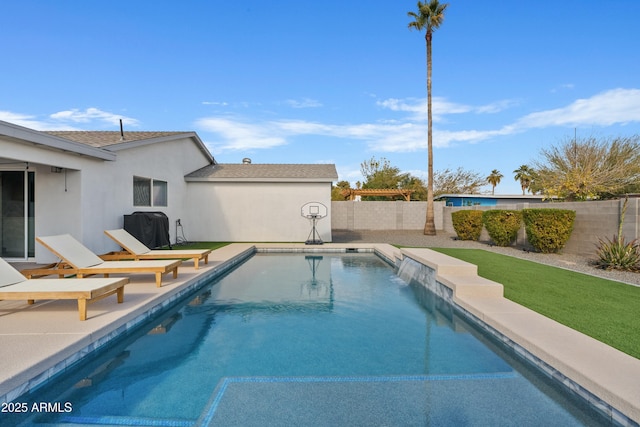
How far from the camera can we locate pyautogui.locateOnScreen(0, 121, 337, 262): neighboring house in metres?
8.53

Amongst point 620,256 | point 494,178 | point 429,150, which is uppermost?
point 494,178

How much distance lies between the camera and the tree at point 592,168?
18.1 meters

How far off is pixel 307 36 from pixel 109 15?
7897 mm

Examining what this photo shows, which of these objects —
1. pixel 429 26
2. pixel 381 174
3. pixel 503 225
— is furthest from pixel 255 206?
pixel 381 174

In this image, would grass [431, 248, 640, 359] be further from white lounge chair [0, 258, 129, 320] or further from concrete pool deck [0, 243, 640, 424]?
white lounge chair [0, 258, 129, 320]

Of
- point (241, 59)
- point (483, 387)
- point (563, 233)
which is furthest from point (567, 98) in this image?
point (483, 387)

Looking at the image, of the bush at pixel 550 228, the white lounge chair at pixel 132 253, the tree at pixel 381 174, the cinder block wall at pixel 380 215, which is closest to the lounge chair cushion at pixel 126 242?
the white lounge chair at pixel 132 253

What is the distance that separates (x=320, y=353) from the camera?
13.6 ft

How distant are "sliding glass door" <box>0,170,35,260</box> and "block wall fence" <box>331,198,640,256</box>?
14662 mm

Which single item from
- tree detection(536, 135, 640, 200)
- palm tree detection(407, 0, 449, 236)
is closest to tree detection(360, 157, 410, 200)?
tree detection(536, 135, 640, 200)

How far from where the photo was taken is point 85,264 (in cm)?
621

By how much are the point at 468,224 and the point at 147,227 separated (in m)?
12.6

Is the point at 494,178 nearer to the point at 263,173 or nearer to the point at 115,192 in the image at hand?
the point at 263,173

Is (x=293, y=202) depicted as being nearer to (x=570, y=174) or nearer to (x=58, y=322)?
(x=58, y=322)
